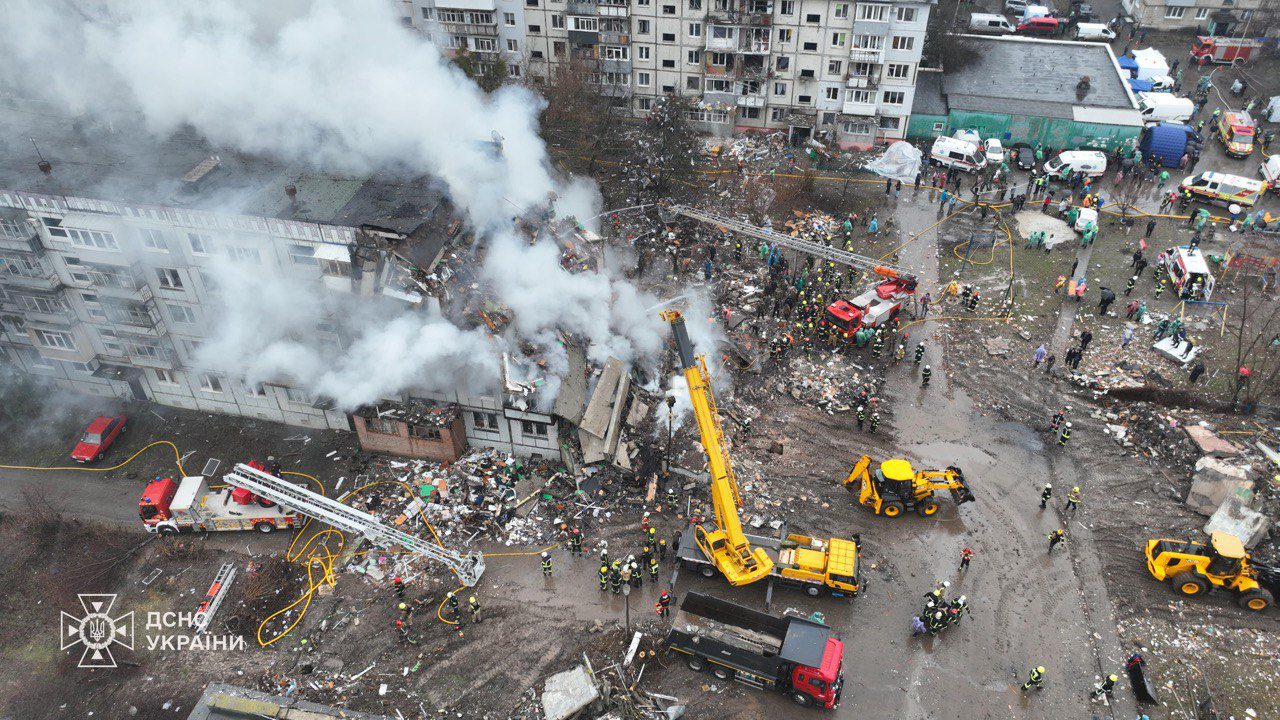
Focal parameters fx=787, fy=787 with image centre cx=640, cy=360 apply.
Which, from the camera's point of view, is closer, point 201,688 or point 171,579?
point 201,688

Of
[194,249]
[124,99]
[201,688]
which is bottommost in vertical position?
[201,688]

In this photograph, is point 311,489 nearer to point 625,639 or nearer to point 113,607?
point 113,607

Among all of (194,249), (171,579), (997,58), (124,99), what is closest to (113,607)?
(171,579)

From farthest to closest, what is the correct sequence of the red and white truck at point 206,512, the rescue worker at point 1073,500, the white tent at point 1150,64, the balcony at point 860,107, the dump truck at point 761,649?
the white tent at point 1150,64 < the balcony at point 860,107 < the rescue worker at point 1073,500 < the red and white truck at point 206,512 < the dump truck at point 761,649

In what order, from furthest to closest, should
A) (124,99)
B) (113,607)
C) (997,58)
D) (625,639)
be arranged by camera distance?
(997,58)
(124,99)
(113,607)
(625,639)

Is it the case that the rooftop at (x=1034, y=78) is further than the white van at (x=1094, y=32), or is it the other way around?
the white van at (x=1094, y=32)

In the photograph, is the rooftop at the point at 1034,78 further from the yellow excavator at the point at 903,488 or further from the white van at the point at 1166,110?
the yellow excavator at the point at 903,488

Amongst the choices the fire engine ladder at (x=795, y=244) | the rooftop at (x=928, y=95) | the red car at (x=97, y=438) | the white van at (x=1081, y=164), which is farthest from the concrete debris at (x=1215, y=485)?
the red car at (x=97, y=438)

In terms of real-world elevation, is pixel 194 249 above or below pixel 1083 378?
above
